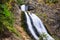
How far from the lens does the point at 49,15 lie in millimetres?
17750

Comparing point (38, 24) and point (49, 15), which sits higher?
point (49, 15)

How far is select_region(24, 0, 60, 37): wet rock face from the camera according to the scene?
55.5 feet

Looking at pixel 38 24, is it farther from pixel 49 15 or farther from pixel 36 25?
pixel 49 15

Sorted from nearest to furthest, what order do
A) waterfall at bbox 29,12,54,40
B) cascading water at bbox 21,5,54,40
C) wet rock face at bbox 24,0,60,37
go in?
1. cascading water at bbox 21,5,54,40
2. waterfall at bbox 29,12,54,40
3. wet rock face at bbox 24,0,60,37

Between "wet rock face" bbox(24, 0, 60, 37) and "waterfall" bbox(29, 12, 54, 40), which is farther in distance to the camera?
"wet rock face" bbox(24, 0, 60, 37)

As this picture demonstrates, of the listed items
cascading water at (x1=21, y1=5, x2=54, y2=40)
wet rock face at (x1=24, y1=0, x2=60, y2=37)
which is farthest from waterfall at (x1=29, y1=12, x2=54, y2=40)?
wet rock face at (x1=24, y1=0, x2=60, y2=37)

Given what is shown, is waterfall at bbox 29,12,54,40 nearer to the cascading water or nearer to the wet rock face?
the cascading water

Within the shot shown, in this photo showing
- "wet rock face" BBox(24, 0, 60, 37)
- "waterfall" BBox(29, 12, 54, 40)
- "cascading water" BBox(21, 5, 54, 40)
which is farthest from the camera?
"wet rock face" BBox(24, 0, 60, 37)

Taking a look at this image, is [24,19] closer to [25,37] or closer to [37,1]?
[25,37]

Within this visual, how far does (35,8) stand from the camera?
58.7ft

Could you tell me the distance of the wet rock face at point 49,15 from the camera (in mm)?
16928

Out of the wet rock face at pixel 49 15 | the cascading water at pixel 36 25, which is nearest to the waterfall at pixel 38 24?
the cascading water at pixel 36 25

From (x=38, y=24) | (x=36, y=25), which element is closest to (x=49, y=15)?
(x=38, y=24)

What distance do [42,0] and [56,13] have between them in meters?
2.51
